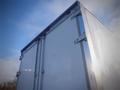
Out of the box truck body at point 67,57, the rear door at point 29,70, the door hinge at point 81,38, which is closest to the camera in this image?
the box truck body at point 67,57

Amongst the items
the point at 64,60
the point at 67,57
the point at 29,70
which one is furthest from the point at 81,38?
the point at 29,70

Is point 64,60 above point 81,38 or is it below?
below

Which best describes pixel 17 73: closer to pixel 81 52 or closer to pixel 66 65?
pixel 66 65

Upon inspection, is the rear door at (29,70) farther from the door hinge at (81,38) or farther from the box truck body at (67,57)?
the door hinge at (81,38)

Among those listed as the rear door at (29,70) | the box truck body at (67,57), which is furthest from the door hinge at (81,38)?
the rear door at (29,70)

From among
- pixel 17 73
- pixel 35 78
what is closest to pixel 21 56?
pixel 17 73

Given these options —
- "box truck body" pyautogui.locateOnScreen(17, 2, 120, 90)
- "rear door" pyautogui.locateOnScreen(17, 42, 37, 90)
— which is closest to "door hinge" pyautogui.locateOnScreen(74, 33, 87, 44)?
"box truck body" pyautogui.locateOnScreen(17, 2, 120, 90)

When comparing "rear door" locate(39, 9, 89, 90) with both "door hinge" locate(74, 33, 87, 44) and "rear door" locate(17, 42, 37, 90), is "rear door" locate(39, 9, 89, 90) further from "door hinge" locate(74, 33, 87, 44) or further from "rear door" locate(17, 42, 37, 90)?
"rear door" locate(17, 42, 37, 90)

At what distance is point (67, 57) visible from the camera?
2160mm

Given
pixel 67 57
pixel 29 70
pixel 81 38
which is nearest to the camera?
pixel 81 38

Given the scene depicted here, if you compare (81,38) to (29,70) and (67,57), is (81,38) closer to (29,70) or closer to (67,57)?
(67,57)

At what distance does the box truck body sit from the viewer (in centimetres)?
175

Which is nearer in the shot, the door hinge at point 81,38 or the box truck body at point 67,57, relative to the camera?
the box truck body at point 67,57

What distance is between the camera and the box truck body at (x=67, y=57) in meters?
1.75
